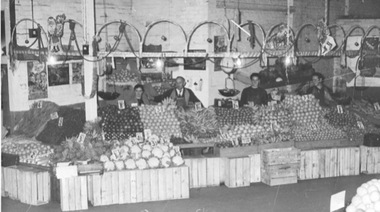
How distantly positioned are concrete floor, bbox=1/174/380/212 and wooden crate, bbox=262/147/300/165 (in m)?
0.47

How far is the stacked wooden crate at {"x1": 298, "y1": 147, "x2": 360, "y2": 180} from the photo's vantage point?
1048 centimetres

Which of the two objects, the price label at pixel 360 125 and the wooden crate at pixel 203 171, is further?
the price label at pixel 360 125

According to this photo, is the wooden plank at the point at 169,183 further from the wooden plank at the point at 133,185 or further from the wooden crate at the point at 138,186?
the wooden plank at the point at 133,185

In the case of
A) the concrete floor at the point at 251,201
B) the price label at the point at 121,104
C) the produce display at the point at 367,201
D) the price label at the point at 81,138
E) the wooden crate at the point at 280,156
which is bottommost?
the concrete floor at the point at 251,201

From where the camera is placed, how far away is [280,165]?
10.0m

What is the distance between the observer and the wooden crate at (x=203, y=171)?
32.3 ft

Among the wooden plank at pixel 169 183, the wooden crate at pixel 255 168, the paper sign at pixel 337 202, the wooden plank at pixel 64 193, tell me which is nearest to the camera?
the paper sign at pixel 337 202

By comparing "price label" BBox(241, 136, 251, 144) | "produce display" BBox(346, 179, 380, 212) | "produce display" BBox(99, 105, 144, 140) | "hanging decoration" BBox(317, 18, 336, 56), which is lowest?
"price label" BBox(241, 136, 251, 144)

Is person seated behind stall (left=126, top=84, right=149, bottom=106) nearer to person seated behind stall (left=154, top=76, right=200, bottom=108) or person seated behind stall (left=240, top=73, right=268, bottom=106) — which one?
person seated behind stall (left=154, top=76, right=200, bottom=108)

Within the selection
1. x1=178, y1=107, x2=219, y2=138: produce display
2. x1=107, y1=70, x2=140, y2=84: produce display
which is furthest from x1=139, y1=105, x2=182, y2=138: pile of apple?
x1=107, y1=70, x2=140, y2=84: produce display

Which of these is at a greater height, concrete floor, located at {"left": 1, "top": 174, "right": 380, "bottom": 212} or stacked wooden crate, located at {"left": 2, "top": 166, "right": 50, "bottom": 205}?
stacked wooden crate, located at {"left": 2, "top": 166, "right": 50, "bottom": 205}

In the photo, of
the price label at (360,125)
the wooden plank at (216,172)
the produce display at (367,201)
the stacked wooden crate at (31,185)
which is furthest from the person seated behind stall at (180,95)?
→ the produce display at (367,201)

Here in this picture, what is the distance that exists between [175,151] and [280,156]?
2.05 m

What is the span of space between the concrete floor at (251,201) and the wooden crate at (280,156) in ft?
1.54
